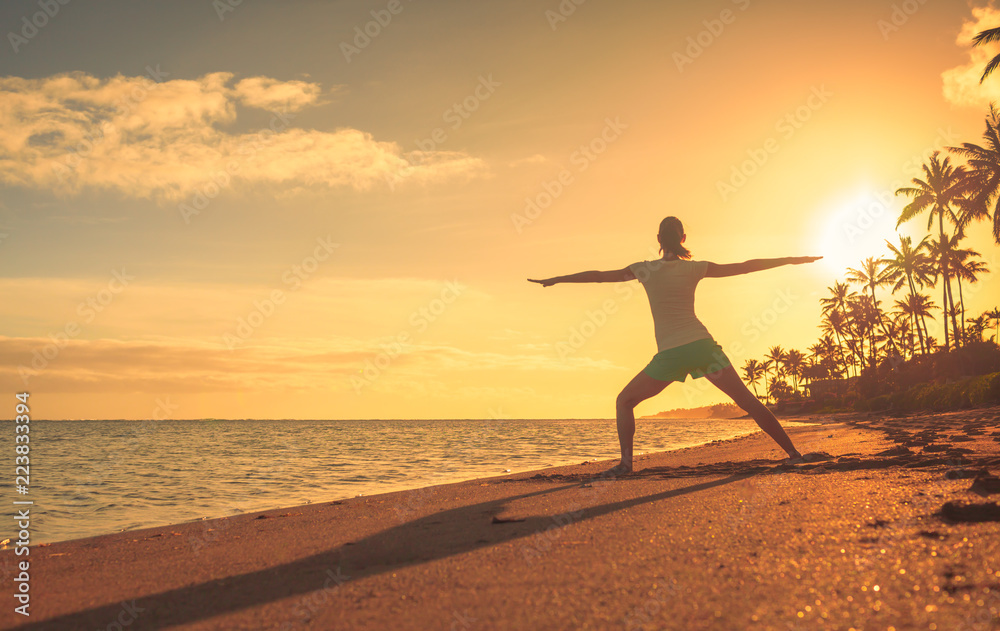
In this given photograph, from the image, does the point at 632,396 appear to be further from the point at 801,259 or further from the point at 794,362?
the point at 794,362

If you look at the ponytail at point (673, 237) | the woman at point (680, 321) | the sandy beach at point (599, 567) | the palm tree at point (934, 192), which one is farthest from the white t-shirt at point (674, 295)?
the palm tree at point (934, 192)

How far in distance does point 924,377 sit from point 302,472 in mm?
50518

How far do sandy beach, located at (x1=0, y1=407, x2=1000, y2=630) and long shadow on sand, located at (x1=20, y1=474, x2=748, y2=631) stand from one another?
0.01 m

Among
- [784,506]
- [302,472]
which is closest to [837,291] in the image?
[302,472]

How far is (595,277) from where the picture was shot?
5766mm

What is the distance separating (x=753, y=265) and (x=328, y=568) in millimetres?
4786

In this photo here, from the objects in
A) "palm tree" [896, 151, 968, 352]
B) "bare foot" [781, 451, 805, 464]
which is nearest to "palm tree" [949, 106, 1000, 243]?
"palm tree" [896, 151, 968, 352]

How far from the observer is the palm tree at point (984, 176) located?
1179 inches

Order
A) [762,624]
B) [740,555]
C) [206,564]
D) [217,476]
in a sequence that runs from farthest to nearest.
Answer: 1. [217,476]
2. [206,564]
3. [740,555]
4. [762,624]

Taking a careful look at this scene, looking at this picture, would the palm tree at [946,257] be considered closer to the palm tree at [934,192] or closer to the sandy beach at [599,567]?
the palm tree at [934,192]

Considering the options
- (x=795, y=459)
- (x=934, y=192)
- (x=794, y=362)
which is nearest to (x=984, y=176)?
(x=934, y=192)

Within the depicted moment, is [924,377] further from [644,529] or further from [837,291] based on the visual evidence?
[644,529]

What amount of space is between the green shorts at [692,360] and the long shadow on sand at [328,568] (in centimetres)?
172

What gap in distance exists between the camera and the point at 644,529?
3223 millimetres
